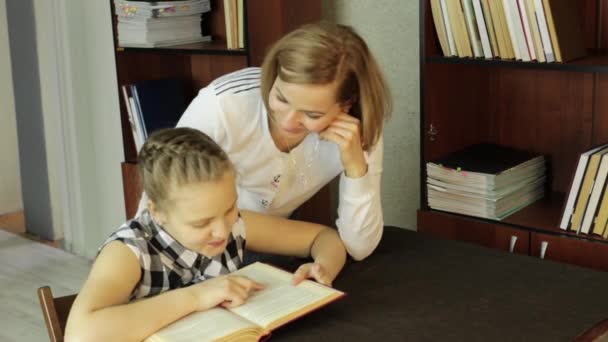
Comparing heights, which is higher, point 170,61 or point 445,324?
point 170,61

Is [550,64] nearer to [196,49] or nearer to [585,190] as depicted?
[585,190]

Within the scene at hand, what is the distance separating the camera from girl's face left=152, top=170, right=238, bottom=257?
54.7 inches

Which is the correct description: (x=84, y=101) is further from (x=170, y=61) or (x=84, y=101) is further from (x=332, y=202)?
(x=332, y=202)

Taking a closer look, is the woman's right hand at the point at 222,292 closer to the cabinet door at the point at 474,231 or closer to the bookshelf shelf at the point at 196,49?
the cabinet door at the point at 474,231

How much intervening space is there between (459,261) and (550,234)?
1.18 feet

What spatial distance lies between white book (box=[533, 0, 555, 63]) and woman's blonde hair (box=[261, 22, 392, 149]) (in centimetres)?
41

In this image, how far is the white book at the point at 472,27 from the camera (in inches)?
79.9

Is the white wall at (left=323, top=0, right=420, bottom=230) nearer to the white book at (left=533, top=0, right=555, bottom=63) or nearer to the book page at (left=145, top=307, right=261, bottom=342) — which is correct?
the white book at (left=533, top=0, right=555, bottom=63)

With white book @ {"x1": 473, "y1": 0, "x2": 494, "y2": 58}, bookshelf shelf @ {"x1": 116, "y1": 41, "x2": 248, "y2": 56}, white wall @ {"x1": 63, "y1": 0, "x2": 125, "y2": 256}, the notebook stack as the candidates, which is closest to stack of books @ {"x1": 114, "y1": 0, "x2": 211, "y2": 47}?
bookshelf shelf @ {"x1": 116, "y1": 41, "x2": 248, "y2": 56}

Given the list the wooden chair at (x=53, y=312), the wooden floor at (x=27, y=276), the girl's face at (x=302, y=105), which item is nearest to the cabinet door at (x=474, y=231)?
the girl's face at (x=302, y=105)

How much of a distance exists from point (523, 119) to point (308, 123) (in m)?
0.89

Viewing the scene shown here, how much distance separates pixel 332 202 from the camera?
9.00 ft

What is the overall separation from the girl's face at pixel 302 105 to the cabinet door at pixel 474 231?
0.61m

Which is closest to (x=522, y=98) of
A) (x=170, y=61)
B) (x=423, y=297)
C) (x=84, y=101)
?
(x=423, y=297)
